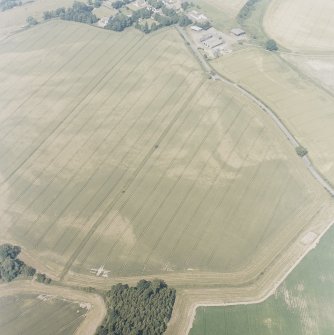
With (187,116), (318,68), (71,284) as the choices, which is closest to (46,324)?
(71,284)

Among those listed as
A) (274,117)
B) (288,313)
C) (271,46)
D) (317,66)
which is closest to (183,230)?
(288,313)

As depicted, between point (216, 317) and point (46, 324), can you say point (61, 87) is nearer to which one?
point (46, 324)

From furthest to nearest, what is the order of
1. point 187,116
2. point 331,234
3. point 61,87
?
point 61,87 → point 187,116 → point 331,234

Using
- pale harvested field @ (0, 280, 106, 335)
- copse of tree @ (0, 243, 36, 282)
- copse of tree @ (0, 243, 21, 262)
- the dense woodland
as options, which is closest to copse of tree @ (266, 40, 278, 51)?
the dense woodland

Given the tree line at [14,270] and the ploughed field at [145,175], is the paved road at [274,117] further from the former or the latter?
the tree line at [14,270]

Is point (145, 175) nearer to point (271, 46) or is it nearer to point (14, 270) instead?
point (14, 270)

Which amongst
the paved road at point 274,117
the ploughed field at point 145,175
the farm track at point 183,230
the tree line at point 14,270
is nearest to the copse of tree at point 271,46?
the paved road at point 274,117

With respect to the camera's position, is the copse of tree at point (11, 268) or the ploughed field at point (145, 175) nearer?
the copse of tree at point (11, 268)
